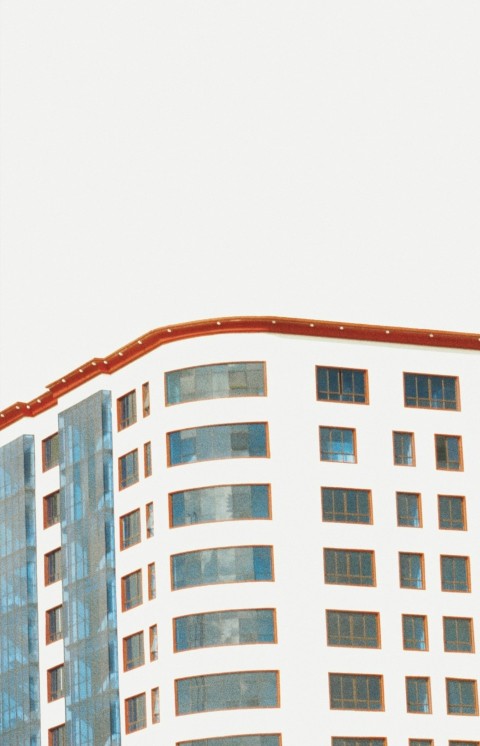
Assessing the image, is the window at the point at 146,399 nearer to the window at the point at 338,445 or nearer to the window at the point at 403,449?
the window at the point at 338,445

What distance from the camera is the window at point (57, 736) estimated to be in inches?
4382

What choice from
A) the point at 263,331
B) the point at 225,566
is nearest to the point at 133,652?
the point at 225,566

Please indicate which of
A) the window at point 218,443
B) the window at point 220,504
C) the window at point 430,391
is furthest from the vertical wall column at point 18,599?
the window at point 430,391

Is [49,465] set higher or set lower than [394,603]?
higher

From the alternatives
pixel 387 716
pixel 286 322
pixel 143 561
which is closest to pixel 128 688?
pixel 143 561

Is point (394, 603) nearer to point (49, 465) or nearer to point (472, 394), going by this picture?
point (472, 394)

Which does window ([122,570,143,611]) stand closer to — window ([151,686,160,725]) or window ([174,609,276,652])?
window ([174,609,276,652])

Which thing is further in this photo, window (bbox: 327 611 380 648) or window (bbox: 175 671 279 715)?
window (bbox: 327 611 380 648)

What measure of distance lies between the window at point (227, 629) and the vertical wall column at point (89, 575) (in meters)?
6.78

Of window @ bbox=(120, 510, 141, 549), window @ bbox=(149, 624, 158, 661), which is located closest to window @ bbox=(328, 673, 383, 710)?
window @ bbox=(149, 624, 158, 661)

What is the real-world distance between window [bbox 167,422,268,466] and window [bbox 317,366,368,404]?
4143 mm

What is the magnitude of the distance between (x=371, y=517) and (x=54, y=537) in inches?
735

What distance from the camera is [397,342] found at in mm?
110000

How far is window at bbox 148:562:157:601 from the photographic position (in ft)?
346
